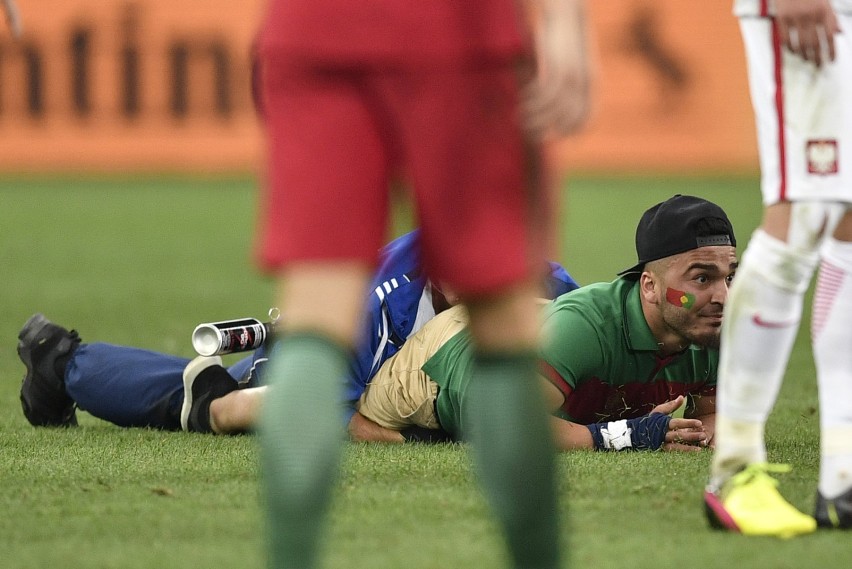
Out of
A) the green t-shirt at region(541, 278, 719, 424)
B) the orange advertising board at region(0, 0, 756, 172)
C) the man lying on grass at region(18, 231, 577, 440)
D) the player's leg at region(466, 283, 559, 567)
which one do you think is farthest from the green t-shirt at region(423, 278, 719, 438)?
the orange advertising board at region(0, 0, 756, 172)

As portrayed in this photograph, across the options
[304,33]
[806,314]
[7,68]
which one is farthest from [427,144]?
[7,68]

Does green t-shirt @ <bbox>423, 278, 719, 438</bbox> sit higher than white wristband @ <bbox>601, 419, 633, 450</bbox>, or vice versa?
green t-shirt @ <bbox>423, 278, 719, 438</bbox>

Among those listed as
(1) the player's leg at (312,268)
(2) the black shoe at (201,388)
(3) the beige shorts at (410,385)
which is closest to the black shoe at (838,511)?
(1) the player's leg at (312,268)

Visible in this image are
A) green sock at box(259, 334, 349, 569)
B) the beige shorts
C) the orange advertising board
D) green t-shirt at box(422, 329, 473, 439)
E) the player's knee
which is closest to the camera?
green sock at box(259, 334, 349, 569)

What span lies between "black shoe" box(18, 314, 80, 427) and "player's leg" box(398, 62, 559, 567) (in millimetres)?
2999

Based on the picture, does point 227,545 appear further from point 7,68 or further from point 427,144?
point 7,68

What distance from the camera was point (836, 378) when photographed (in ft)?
10.1

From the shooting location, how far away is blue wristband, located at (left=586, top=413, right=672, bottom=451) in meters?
4.16

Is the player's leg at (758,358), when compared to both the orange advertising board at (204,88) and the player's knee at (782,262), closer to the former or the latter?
the player's knee at (782,262)

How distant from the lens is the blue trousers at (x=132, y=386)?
479 cm

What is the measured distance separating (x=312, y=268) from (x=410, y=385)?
7.88 feet

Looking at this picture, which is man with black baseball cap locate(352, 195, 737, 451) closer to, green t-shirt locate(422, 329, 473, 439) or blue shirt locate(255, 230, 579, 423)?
green t-shirt locate(422, 329, 473, 439)

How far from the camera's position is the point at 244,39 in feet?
69.4

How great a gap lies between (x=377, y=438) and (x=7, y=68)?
1685cm
